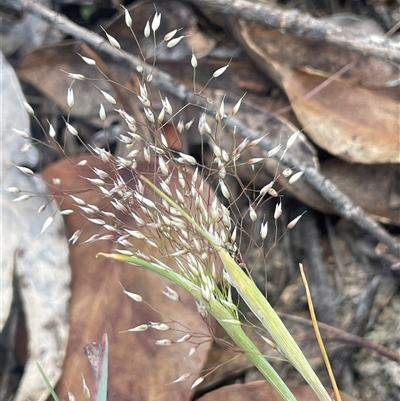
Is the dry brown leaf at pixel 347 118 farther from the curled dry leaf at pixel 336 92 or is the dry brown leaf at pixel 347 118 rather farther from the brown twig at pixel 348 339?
the brown twig at pixel 348 339

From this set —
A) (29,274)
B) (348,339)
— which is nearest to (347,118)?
(348,339)

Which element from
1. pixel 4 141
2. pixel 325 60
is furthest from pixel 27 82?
pixel 325 60

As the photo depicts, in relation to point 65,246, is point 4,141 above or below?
above

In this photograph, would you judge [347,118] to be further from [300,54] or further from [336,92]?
[300,54]

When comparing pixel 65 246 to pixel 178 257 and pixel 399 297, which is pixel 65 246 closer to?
pixel 178 257

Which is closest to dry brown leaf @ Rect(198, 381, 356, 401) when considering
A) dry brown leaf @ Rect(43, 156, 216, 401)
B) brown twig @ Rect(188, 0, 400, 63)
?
dry brown leaf @ Rect(43, 156, 216, 401)

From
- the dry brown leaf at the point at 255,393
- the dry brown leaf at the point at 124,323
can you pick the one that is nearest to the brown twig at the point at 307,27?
the dry brown leaf at the point at 124,323
